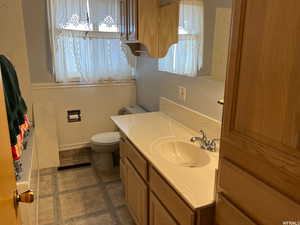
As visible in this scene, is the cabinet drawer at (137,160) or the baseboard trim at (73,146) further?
the baseboard trim at (73,146)

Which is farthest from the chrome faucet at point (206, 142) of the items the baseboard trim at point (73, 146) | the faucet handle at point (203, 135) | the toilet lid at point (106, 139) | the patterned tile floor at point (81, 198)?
the baseboard trim at point (73, 146)

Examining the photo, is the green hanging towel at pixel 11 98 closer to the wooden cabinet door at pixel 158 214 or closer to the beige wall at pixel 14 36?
the beige wall at pixel 14 36

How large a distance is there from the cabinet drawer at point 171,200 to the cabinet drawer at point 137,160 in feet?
0.33

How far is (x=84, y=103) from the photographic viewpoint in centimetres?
319

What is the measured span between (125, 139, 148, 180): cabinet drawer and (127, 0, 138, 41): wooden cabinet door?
998mm

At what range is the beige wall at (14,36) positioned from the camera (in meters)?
2.40

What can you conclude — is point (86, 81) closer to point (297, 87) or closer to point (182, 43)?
point (182, 43)

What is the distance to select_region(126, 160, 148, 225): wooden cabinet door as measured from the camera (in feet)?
5.27

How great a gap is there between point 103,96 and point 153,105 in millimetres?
843

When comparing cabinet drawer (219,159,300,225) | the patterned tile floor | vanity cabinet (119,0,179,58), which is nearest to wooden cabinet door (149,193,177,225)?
cabinet drawer (219,159,300,225)

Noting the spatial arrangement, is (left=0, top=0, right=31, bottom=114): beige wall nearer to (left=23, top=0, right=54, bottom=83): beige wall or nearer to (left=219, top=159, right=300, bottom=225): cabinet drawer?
(left=23, top=0, right=54, bottom=83): beige wall

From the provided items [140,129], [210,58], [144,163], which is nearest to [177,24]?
[210,58]

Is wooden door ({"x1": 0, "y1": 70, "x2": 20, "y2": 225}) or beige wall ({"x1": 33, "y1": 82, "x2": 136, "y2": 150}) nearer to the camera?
wooden door ({"x1": 0, "y1": 70, "x2": 20, "y2": 225})

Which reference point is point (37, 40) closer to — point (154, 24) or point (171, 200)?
point (154, 24)
